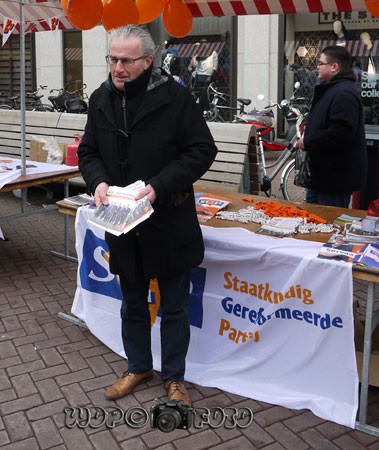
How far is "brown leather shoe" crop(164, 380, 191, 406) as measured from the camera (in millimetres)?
3215

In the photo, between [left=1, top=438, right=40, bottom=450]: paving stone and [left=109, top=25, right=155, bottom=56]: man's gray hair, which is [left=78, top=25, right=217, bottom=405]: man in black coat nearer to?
[left=109, top=25, right=155, bottom=56]: man's gray hair

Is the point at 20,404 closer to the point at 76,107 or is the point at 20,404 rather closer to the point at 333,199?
the point at 333,199

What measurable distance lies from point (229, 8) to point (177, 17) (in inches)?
21.9

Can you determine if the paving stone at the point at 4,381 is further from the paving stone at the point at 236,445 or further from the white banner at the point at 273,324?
the paving stone at the point at 236,445

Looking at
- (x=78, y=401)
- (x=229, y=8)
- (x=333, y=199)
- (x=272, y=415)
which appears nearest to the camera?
(x=272, y=415)

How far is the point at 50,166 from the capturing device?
5895 mm

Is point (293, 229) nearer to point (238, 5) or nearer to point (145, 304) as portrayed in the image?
point (145, 304)

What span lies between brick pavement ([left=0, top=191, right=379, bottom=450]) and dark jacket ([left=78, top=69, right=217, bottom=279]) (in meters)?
0.81

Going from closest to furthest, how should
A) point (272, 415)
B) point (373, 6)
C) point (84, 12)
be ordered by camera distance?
point (272, 415) < point (373, 6) < point (84, 12)

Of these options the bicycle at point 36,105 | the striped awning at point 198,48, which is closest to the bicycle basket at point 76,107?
the bicycle at point 36,105

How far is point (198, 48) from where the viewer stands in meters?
13.3

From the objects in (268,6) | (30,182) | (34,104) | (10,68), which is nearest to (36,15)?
(30,182)

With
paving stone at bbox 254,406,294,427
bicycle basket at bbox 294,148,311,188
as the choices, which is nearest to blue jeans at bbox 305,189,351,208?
bicycle basket at bbox 294,148,311,188

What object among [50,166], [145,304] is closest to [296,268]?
[145,304]
